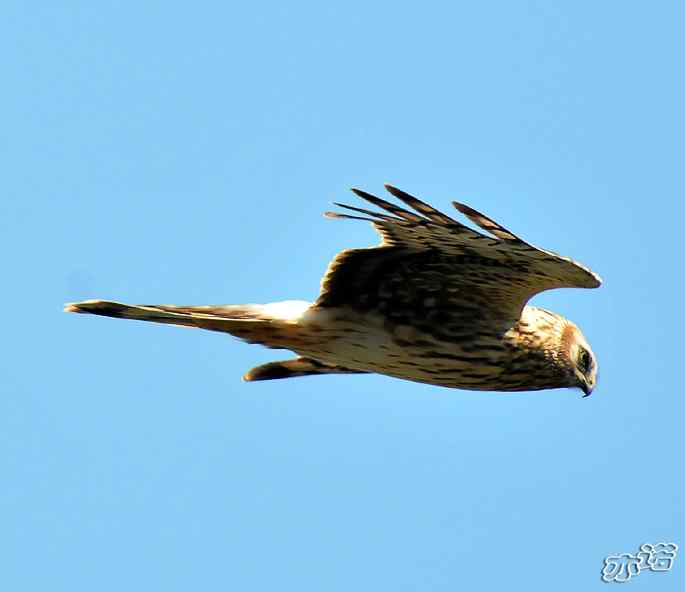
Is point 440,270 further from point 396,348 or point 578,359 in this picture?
point 578,359

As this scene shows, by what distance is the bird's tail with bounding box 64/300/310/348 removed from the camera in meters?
6.85

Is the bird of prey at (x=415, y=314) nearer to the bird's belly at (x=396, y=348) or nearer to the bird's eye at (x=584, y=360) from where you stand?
the bird's belly at (x=396, y=348)

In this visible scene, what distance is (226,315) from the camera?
6.94 m

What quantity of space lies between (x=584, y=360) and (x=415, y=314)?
1289 millimetres

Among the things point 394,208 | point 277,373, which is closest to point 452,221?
point 394,208

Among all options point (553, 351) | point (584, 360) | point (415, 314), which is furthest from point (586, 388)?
point (415, 314)

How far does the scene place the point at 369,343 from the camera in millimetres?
6992

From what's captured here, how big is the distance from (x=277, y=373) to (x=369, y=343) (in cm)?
110

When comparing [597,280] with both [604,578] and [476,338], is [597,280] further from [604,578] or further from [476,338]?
[604,578]

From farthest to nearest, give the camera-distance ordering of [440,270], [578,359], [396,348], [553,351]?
[578,359]
[553,351]
[396,348]
[440,270]

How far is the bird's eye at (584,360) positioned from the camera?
7711 mm

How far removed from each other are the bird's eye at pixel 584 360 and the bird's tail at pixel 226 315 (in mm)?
1665

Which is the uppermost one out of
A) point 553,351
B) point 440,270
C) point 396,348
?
point 440,270

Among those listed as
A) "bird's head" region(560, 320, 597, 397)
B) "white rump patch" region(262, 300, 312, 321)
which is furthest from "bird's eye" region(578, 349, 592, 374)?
"white rump patch" region(262, 300, 312, 321)
